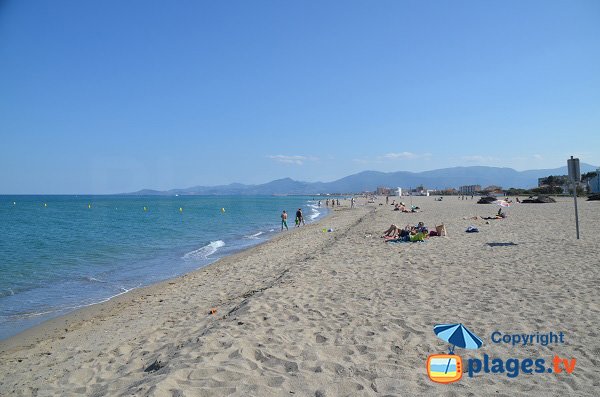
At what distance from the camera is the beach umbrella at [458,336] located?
4168 mm

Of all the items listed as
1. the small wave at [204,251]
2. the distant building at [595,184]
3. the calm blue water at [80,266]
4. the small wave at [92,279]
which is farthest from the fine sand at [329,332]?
the distant building at [595,184]

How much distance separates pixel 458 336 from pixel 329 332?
160cm

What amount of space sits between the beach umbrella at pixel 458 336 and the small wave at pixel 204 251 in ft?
42.4

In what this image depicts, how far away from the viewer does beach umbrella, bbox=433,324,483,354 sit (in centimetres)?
417

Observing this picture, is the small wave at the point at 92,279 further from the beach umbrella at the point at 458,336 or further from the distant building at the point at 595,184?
the distant building at the point at 595,184

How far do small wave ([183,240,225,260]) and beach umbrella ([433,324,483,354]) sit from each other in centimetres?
1292

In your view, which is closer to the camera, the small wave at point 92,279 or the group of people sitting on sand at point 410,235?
the small wave at point 92,279

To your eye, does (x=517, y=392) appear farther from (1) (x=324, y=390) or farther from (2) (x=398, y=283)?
(2) (x=398, y=283)

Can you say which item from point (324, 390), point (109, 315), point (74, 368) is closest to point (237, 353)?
point (324, 390)
